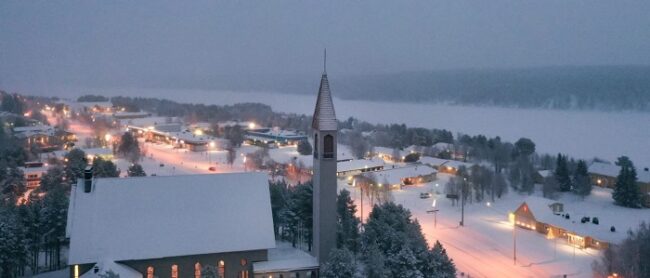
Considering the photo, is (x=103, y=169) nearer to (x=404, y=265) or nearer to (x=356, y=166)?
(x=356, y=166)

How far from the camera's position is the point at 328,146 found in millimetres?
27547

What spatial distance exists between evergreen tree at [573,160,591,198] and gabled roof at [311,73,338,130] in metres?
35.7

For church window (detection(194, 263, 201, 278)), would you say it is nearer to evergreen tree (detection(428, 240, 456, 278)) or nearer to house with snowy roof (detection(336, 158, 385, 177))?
evergreen tree (detection(428, 240, 456, 278))

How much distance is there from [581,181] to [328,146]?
120 ft

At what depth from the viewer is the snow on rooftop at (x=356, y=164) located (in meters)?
62.4

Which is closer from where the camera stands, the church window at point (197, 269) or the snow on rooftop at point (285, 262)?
the church window at point (197, 269)

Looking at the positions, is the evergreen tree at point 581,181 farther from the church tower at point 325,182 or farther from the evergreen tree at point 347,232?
the church tower at point 325,182

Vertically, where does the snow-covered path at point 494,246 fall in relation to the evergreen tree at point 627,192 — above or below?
below

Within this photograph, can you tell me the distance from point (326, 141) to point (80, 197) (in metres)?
11.8

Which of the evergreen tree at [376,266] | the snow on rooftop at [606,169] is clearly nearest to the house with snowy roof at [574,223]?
the snow on rooftop at [606,169]

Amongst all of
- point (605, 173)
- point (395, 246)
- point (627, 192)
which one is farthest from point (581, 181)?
point (395, 246)

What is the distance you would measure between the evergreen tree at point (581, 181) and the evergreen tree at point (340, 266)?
37.4 meters

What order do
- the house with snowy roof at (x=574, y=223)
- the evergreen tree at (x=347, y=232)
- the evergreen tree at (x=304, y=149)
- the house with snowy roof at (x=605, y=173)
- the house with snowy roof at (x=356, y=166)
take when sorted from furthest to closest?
the evergreen tree at (x=304, y=149) → the house with snowy roof at (x=356, y=166) → the house with snowy roof at (x=605, y=173) → the house with snowy roof at (x=574, y=223) → the evergreen tree at (x=347, y=232)

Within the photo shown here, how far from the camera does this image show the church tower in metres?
27.2
